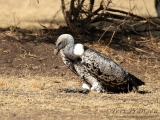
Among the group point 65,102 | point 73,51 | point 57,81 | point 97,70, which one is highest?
point 73,51

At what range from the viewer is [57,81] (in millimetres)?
11469

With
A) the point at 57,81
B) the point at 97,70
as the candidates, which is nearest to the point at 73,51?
the point at 97,70

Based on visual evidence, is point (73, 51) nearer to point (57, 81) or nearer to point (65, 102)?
point (65, 102)

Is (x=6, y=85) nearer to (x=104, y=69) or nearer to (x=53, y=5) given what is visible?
(x=104, y=69)

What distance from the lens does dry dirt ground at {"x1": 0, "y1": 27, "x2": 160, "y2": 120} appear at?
26.9ft

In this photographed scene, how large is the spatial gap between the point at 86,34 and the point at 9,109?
696 cm

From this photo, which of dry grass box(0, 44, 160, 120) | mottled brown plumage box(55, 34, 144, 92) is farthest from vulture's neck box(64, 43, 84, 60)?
dry grass box(0, 44, 160, 120)

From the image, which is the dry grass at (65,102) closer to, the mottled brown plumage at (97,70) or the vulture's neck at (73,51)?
the mottled brown plumage at (97,70)

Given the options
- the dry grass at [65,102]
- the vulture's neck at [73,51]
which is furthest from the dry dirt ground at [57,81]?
the vulture's neck at [73,51]

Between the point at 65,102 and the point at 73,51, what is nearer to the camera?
the point at 65,102

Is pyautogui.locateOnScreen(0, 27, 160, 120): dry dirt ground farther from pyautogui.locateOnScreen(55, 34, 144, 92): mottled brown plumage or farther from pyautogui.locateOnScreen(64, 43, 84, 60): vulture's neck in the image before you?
pyautogui.locateOnScreen(64, 43, 84, 60): vulture's neck

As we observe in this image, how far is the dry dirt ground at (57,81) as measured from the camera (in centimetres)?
820

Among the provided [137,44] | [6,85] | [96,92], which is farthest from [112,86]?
[137,44]

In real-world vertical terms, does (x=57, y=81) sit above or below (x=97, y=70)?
below
